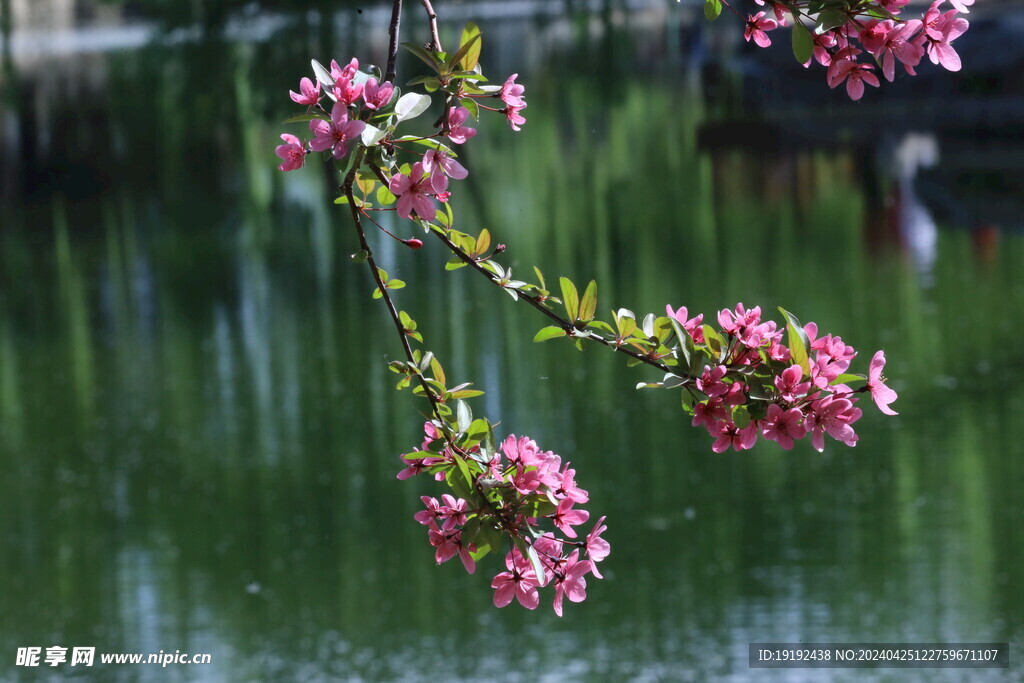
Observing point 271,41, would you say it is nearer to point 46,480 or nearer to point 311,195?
point 311,195

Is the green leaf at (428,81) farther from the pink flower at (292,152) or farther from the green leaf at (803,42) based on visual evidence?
the green leaf at (803,42)

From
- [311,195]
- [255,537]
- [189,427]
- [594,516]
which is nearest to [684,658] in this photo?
[594,516]

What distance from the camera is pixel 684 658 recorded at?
365cm

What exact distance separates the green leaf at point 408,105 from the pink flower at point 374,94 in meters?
0.01

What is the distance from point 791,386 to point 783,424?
0.09ft

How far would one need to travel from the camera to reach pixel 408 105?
89cm

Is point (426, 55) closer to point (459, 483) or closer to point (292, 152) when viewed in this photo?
point (292, 152)

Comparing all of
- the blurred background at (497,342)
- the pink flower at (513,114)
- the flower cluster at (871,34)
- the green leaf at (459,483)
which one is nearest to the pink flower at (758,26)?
the flower cluster at (871,34)

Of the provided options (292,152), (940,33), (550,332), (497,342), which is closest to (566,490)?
(550,332)

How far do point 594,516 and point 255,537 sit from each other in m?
1.18

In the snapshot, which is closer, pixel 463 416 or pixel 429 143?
pixel 429 143

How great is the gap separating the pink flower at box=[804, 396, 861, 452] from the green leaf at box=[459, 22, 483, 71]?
1.15 ft

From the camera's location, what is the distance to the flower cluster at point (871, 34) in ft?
3.20

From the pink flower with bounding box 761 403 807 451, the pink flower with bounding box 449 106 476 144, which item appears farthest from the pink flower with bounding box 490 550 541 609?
the pink flower with bounding box 449 106 476 144
